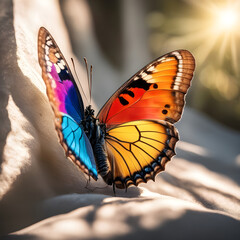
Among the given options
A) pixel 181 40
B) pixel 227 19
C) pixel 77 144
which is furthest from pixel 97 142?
pixel 227 19

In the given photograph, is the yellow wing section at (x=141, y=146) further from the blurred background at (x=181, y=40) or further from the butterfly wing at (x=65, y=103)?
the blurred background at (x=181, y=40)

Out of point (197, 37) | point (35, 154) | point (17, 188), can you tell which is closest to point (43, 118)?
point (35, 154)

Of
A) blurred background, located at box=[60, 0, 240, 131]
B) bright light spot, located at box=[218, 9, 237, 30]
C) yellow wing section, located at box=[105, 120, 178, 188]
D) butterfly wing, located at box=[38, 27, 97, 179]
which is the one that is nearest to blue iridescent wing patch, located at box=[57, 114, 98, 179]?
butterfly wing, located at box=[38, 27, 97, 179]

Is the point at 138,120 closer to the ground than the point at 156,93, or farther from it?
closer to the ground

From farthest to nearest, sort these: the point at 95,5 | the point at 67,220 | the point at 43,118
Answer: the point at 95,5, the point at 43,118, the point at 67,220

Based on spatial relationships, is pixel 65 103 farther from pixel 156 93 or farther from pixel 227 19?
pixel 227 19

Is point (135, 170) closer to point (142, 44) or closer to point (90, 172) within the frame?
point (90, 172)

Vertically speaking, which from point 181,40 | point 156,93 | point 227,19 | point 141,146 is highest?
point 227,19
